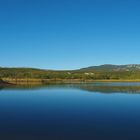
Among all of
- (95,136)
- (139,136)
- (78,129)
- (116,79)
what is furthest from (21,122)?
(116,79)

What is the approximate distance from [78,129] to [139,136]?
431cm

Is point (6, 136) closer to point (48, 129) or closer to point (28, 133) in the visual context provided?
point (28, 133)

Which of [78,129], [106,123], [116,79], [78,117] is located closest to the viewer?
[78,129]

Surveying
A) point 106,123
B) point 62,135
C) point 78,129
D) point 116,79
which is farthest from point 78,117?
point 116,79

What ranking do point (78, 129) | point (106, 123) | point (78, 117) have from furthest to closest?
point (78, 117)
point (106, 123)
point (78, 129)

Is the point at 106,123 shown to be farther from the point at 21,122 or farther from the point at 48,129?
the point at 21,122

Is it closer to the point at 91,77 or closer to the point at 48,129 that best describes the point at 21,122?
the point at 48,129

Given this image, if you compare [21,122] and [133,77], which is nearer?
[21,122]

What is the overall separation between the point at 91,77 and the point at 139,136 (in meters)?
153

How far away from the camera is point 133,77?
174 meters

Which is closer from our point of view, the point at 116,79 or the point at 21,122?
the point at 21,122

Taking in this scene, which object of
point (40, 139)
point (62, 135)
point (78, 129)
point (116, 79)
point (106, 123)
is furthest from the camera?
point (116, 79)

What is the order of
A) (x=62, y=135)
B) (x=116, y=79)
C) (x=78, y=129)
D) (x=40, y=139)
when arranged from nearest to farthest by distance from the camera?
(x=40, y=139)
(x=62, y=135)
(x=78, y=129)
(x=116, y=79)

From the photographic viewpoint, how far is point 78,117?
85.5 feet
